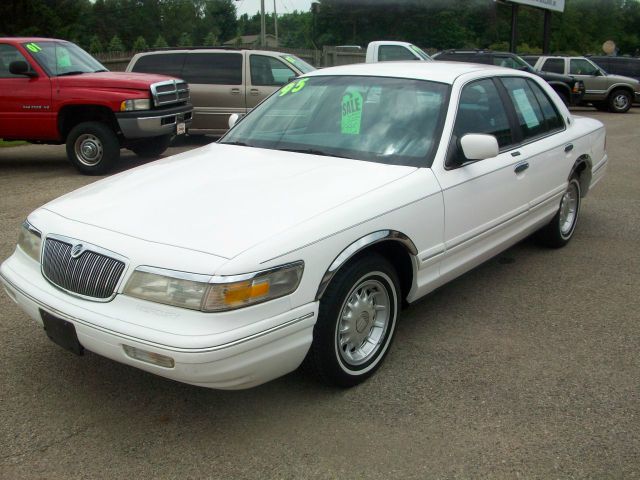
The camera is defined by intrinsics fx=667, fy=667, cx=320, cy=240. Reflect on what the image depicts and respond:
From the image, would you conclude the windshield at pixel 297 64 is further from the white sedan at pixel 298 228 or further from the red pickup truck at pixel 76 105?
the white sedan at pixel 298 228

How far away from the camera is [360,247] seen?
10.6 ft

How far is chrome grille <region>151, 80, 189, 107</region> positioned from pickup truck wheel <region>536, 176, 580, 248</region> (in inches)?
221

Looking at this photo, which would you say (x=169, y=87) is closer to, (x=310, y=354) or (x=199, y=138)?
(x=199, y=138)

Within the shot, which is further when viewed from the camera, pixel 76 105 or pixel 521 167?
pixel 76 105

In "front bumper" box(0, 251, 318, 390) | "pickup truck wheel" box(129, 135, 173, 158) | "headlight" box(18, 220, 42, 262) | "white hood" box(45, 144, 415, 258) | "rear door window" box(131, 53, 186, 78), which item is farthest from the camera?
"rear door window" box(131, 53, 186, 78)

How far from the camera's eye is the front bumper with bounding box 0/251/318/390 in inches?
107

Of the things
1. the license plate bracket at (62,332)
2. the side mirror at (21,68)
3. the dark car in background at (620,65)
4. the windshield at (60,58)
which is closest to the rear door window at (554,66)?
the dark car in background at (620,65)

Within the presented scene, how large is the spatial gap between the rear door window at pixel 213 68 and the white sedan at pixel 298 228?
23.3 ft

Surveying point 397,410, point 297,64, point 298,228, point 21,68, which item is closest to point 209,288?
point 298,228

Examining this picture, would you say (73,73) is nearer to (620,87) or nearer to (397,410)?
(397,410)

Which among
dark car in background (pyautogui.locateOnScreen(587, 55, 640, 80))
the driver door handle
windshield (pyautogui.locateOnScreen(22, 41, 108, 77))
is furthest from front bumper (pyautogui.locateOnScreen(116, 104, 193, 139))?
dark car in background (pyautogui.locateOnScreen(587, 55, 640, 80))

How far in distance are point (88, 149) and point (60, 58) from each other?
4.69 feet

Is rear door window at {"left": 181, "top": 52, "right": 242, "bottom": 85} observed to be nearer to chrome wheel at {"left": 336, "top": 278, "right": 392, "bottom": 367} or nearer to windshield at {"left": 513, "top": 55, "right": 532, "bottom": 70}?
chrome wheel at {"left": 336, "top": 278, "right": 392, "bottom": 367}

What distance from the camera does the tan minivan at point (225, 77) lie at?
11.5 meters
